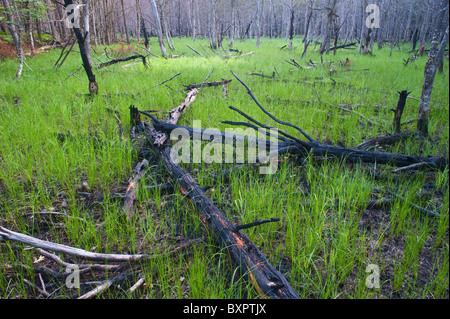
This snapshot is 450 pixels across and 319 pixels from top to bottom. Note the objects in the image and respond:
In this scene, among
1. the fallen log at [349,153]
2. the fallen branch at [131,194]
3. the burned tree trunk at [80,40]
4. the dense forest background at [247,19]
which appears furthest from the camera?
the dense forest background at [247,19]

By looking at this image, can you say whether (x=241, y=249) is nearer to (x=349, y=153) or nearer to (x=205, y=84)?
(x=349, y=153)

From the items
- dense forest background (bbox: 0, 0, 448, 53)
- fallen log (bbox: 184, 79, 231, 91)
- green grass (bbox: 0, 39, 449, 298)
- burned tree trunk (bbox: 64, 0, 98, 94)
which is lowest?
green grass (bbox: 0, 39, 449, 298)

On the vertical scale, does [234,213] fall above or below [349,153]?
below

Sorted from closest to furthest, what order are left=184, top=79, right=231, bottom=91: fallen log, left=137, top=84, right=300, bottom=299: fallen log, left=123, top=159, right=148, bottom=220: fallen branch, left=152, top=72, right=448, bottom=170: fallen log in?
left=137, top=84, right=300, bottom=299: fallen log, left=123, top=159, right=148, bottom=220: fallen branch, left=152, top=72, right=448, bottom=170: fallen log, left=184, top=79, right=231, bottom=91: fallen log

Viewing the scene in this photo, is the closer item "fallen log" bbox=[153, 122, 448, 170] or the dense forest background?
"fallen log" bbox=[153, 122, 448, 170]

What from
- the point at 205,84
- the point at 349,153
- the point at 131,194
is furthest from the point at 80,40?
the point at 349,153

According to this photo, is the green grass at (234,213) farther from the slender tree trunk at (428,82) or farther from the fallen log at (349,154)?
the slender tree trunk at (428,82)

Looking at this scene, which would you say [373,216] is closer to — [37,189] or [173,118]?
[173,118]

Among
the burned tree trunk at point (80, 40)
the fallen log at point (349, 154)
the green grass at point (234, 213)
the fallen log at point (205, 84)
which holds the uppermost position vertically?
the burned tree trunk at point (80, 40)

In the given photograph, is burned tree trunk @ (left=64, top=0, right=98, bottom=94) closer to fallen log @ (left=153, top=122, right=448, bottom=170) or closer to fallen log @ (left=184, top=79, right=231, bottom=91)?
fallen log @ (left=184, top=79, right=231, bottom=91)

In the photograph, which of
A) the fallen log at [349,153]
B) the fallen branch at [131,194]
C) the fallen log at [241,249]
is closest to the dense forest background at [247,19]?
the fallen log at [349,153]

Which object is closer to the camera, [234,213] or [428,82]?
→ [234,213]

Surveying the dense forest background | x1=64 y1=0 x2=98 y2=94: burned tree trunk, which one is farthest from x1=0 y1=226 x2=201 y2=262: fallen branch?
x1=64 y1=0 x2=98 y2=94: burned tree trunk
